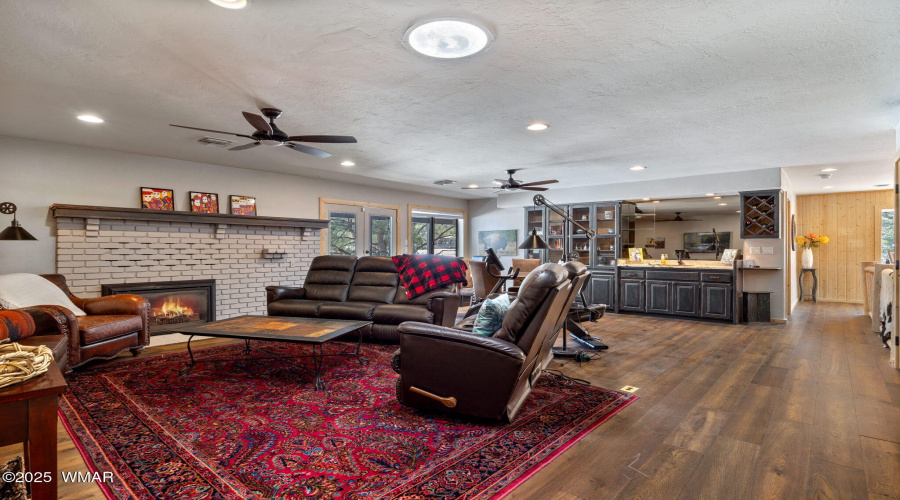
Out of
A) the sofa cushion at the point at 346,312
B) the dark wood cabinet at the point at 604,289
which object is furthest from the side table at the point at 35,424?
the dark wood cabinet at the point at 604,289

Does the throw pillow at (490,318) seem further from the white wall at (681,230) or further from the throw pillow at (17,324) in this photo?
the white wall at (681,230)

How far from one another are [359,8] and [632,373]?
3.23m

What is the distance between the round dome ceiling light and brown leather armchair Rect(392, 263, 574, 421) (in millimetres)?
1298

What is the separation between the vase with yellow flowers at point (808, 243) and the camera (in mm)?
8203

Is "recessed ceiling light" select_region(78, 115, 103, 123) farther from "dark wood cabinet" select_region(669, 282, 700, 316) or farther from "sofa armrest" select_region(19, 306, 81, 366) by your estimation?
"dark wood cabinet" select_region(669, 282, 700, 316)

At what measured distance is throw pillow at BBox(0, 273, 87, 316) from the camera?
3.39 metres

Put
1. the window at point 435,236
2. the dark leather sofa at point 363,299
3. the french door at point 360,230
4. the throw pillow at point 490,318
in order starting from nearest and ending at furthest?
the throw pillow at point 490,318 < the dark leather sofa at point 363,299 < the french door at point 360,230 < the window at point 435,236

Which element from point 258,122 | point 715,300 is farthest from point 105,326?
point 715,300

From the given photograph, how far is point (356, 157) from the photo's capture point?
17.4 feet

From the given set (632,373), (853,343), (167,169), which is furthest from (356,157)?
(853,343)

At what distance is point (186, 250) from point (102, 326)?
6.22 feet

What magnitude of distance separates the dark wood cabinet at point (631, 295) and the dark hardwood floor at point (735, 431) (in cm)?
242

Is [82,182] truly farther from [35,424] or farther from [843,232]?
[843,232]

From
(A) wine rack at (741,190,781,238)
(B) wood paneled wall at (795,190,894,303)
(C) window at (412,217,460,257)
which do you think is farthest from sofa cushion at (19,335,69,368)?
(B) wood paneled wall at (795,190,894,303)
